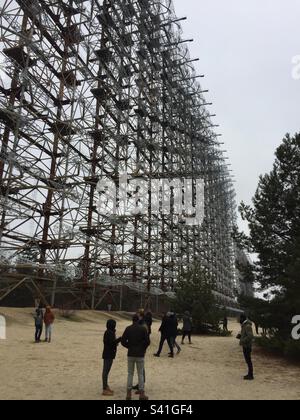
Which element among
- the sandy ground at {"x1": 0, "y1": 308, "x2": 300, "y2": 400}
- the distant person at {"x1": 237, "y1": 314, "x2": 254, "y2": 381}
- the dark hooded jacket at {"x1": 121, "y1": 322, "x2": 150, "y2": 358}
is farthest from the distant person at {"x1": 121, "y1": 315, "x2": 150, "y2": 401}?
the distant person at {"x1": 237, "y1": 314, "x2": 254, "y2": 381}

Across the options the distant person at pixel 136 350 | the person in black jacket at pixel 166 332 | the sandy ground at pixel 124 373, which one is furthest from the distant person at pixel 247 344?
the distant person at pixel 136 350

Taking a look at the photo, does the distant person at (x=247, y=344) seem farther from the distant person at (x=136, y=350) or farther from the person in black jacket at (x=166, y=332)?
the distant person at (x=136, y=350)

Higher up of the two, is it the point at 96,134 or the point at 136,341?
the point at 96,134

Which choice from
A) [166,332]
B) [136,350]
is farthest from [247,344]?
[136,350]

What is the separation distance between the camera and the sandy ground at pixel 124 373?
24.3 ft

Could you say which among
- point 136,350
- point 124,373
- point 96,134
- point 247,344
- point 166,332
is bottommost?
point 124,373

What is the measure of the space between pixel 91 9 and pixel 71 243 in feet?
52.1

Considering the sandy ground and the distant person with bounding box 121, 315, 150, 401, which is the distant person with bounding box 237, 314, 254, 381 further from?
the distant person with bounding box 121, 315, 150, 401

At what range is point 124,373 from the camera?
30.1 feet

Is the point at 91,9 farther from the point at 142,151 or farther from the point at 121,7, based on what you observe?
the point at 142,151

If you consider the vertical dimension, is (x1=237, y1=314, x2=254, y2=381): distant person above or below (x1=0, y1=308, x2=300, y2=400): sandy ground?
above

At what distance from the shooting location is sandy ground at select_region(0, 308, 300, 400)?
24.3 ft

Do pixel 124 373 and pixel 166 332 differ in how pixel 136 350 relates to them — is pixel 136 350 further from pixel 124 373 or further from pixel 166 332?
pixel 166 332
